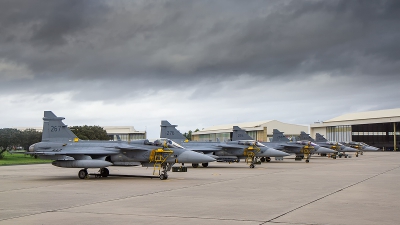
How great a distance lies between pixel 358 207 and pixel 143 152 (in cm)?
1258

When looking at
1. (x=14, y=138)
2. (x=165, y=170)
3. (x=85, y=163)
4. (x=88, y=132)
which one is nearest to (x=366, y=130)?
(x=88, y=132)

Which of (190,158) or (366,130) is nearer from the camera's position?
(190,158)

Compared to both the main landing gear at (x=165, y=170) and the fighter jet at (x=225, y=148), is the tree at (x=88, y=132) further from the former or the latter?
the main landing gear at (x=165, y=170)

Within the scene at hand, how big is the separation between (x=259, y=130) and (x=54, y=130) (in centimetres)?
9158

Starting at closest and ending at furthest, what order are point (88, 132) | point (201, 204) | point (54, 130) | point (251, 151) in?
point (201, 204)
point (54, 130)
point (251, 151)
point (88, 132)

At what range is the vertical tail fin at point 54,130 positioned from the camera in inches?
971

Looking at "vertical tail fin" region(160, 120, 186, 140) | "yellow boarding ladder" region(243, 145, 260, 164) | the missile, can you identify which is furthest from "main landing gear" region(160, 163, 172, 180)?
"yellow boarding ladder" region(243, 145, 260, 164)

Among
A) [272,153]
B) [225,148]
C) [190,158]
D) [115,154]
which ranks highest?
[225,148]

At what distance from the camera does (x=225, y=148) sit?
35.9 metres

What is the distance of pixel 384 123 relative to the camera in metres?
103

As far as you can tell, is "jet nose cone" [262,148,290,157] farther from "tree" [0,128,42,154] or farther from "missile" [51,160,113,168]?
"tree" [0,128,42,154]

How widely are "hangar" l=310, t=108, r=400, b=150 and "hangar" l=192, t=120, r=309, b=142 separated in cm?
1236

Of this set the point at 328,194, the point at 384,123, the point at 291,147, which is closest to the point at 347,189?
the point at 328,194

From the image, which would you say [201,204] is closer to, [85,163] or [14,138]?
[85,163]
